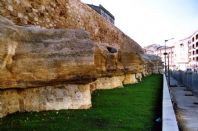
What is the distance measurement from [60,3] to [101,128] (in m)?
5.25

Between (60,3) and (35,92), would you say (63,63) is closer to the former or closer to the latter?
(35,92)

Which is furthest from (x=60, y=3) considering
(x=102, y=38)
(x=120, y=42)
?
(x=120, y=42)

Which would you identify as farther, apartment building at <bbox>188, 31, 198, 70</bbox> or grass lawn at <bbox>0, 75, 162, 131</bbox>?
apartment building at <bbox>188, 31, 198, 70</bbox>

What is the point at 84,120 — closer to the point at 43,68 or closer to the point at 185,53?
the point at 43,68

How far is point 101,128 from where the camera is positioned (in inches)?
262

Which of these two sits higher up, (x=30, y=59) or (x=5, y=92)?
(x=30, y=59)

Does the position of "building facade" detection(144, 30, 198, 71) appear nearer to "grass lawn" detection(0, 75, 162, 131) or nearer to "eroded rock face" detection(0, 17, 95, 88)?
"grass lawn" detection(0, 75, 162, 131)

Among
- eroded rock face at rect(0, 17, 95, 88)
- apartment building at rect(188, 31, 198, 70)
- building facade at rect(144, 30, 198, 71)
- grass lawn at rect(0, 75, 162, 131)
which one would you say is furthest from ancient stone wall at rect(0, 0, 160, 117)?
apartment building at rect(188, 31, 198, 70)

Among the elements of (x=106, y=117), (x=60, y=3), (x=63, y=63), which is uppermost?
(x=60, y=3)

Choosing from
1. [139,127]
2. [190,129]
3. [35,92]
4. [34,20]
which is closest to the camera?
[139,127]

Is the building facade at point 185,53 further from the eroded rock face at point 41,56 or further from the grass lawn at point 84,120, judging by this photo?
the eroded rock face at point 41,56

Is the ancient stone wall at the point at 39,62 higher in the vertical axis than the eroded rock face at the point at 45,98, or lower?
higher

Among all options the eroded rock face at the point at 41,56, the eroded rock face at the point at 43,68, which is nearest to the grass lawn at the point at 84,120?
the eroded rock face at the point at 43,68

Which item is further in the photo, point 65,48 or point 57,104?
point 57,104
